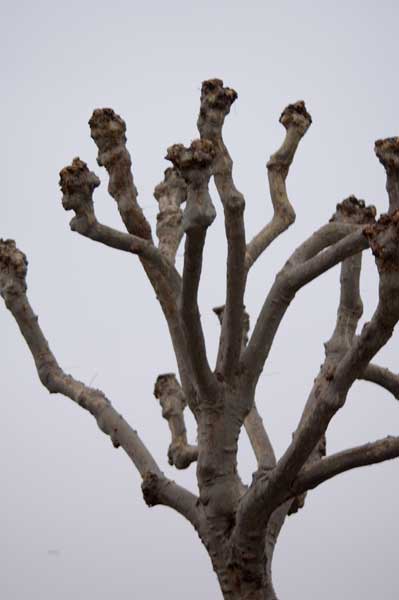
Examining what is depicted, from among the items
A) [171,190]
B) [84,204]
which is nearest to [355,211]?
[84,204]

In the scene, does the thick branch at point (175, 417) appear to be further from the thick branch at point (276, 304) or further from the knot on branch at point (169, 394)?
the thick branch at point (276, 304)

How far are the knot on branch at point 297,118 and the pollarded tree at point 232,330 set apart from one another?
0.04 feet

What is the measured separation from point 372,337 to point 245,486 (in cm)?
190

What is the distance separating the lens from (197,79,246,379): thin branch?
20.1 ft

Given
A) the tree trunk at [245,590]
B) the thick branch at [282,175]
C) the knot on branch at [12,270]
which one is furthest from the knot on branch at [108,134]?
the tree trunk at [245,590]

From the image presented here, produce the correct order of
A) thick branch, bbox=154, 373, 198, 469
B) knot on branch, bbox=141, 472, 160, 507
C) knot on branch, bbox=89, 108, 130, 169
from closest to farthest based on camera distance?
knot on branch, bbox=89, 108, 130, 169, knot on branch, bbox=141, 472, 160, 507, thick branch, bbox=154, 373, 198, 469

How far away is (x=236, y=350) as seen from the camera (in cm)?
652

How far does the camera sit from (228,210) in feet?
20.0

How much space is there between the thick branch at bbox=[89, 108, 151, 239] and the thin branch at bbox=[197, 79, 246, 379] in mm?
598

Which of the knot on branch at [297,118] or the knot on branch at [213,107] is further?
the knot on branch at [297,118]

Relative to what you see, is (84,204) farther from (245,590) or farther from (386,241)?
(245,590)

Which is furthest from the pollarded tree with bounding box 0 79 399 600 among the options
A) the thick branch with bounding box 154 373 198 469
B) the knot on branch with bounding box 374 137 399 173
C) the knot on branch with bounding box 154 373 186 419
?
the knot on branch with bounding box 154 373 186 419

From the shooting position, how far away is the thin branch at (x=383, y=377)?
755cm

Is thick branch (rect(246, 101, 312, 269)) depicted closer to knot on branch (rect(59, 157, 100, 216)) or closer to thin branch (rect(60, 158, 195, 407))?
thin branch (rect(60, 158, 195, 407))
